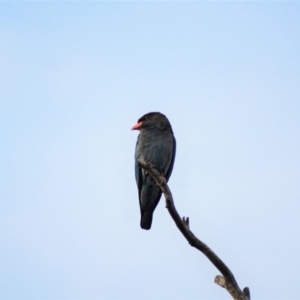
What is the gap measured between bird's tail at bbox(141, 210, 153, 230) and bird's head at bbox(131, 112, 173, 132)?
1.27 m

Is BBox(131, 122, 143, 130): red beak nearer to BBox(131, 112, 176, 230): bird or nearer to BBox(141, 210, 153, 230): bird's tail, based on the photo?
BBox(131, 112, 176, 230): bird

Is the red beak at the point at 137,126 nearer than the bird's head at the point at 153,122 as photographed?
No

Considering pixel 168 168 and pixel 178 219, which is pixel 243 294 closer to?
pixel 178 219

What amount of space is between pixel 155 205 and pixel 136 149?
896mm

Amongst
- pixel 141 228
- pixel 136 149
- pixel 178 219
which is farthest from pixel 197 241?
pixel 136 149

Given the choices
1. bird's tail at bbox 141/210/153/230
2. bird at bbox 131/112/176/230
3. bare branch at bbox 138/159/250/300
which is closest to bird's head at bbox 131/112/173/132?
bird at bbox 131/112/176/230

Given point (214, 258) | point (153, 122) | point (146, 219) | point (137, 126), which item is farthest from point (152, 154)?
point (214, 258)

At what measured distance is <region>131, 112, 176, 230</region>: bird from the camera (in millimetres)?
8562

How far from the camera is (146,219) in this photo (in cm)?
850

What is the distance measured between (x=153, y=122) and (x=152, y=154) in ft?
1.98

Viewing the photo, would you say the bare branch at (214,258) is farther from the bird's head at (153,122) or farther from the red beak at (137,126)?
the red beak at (137,126)

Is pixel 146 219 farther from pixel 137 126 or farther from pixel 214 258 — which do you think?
pixel 214 258

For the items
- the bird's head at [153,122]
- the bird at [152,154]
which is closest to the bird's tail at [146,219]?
the bird at [152,154]

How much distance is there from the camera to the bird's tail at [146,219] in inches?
332
